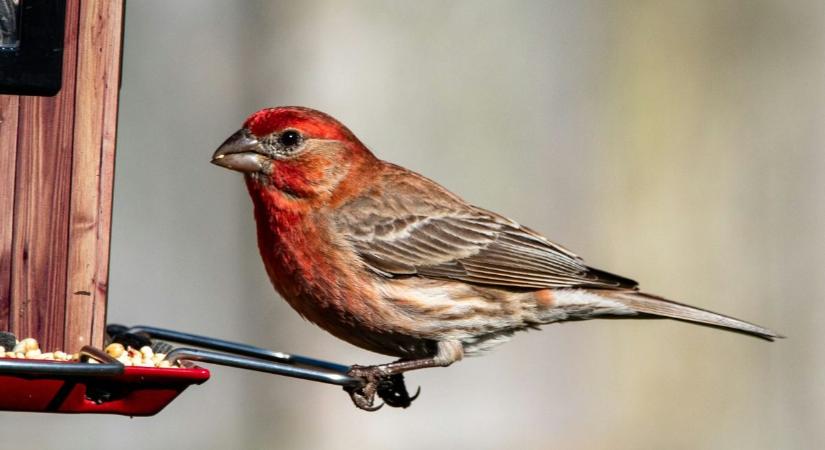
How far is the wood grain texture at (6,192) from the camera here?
4676 mm

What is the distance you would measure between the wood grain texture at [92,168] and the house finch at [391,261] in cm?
100

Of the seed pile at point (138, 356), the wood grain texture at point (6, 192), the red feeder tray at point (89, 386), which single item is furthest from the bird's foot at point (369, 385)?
the wood grain texture at point (6, 192)

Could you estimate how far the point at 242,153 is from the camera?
588 centimetres

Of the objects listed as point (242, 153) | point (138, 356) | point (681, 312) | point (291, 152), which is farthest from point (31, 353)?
point (681, 312)

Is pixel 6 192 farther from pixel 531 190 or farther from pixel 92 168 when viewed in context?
pixel 531 190

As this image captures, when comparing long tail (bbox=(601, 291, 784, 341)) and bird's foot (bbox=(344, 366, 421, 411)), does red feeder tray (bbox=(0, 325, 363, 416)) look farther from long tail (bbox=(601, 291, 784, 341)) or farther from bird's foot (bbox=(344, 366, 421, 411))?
long tail (bbox=(601, 291, 784, 341))

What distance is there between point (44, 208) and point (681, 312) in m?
3.24

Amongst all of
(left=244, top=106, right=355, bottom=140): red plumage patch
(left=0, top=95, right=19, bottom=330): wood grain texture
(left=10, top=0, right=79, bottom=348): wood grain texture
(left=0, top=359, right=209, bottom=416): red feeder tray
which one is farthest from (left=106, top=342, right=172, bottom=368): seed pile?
(left=244, top=106, right=355, bottom=140): red plumage patch

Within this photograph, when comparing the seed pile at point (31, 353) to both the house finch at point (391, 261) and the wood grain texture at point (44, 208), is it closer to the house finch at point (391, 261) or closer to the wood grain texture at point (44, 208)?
the wood grain texture at point (44, 208)

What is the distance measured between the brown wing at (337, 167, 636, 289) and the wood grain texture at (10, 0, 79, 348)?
162cm

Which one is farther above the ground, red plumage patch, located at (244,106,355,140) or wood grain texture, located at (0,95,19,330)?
red plumage patch, located at (244,106,355,140)

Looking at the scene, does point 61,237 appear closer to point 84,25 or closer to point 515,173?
point 84,25

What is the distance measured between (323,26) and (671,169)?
312 centimetres

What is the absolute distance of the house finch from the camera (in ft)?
19.1
